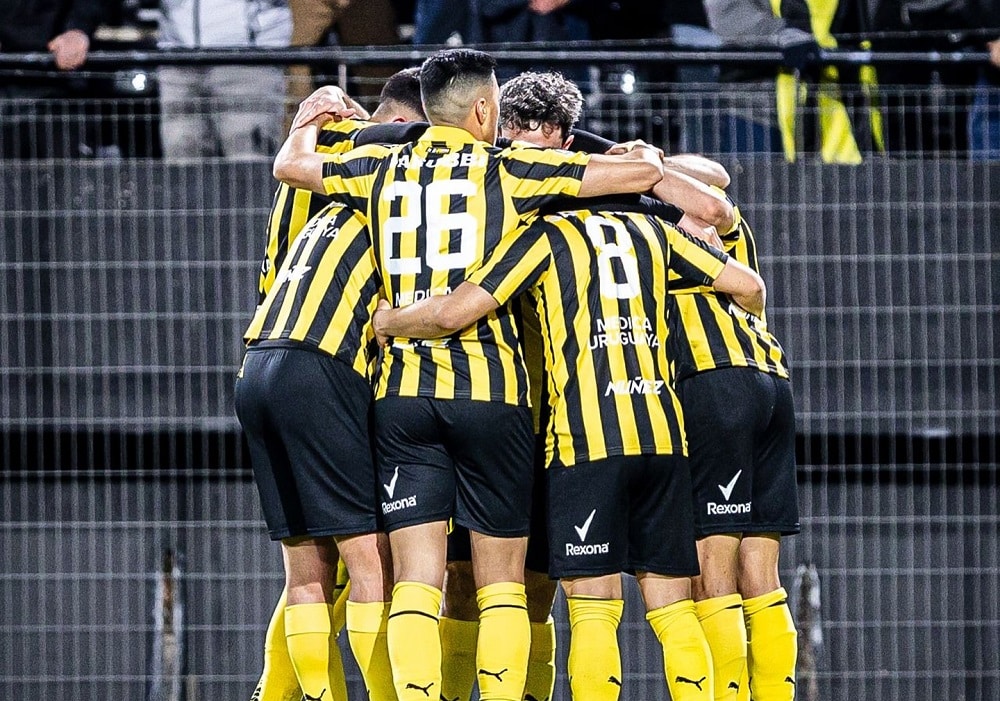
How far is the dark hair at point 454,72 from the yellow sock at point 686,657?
185 centimetres

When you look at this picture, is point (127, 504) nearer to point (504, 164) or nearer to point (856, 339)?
point (504, 164)

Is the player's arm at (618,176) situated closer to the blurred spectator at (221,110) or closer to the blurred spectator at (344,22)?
the blurred spectator at (221,110)

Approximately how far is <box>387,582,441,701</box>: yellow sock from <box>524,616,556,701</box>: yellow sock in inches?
29.8

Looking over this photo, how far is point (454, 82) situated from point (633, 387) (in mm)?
1163

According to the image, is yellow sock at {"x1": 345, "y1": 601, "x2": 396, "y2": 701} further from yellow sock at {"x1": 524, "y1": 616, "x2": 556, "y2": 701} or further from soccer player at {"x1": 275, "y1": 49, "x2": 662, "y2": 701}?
yellow sock at {"x1": 524, "y1": 616, "x2": 556, "y2": 701}

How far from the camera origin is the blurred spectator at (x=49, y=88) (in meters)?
6.69

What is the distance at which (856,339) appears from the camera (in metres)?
6.69

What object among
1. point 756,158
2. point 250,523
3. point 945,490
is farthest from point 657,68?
point 250,523

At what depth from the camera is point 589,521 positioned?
186 inches

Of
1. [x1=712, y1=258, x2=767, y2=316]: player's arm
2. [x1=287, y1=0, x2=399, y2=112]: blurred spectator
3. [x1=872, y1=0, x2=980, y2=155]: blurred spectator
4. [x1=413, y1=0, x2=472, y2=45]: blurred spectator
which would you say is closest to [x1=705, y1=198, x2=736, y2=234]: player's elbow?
[x1=712, y1=258, x2=767, y2=316]: player's arm

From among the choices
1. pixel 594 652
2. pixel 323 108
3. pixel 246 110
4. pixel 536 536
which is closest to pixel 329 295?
pixel 323 108

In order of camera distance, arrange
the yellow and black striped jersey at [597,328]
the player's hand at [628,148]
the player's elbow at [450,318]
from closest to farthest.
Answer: the player's elbow at [450,318] < the yellow and black striped jersey at [597,328] < the player's hand at [628,148]

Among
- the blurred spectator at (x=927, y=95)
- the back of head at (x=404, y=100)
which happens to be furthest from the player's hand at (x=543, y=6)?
the back of head at (x=404, y=100)

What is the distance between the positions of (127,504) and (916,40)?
14.0 ft
